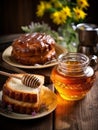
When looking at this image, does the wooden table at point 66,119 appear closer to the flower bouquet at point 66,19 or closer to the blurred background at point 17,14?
the flower bouquet at point 66,19

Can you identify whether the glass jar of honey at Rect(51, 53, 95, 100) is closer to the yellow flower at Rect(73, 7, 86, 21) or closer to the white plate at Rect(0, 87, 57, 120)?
the white plate at Rect(0, 87, 57, 120)

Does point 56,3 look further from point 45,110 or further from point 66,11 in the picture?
point 45,110

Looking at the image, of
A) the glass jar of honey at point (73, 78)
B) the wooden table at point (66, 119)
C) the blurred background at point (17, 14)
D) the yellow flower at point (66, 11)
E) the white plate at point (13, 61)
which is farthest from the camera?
the blurred background at point (17, 14)

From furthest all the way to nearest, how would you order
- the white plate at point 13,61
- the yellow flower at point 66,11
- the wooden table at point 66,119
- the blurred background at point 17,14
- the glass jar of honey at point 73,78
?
the blurred background at point 17,14 < the yellow flower at point 66,11 < the white plate at point 13,61 < the glass jar of honey at point 73,78 < the wooden table at point 66,119

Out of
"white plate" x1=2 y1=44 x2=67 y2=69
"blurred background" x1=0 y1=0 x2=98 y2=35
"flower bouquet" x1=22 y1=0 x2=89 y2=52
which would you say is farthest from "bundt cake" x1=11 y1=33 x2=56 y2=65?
"blurred background" x1=0 y1=0 x2=98 y2=35

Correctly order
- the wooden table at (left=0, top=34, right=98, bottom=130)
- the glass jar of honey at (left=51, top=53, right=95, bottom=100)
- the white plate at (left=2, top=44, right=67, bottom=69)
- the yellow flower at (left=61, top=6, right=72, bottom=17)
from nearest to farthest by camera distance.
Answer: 1. the wooden table at (left=0, top=34, right=98, bottom=130)
2. the glass jar of honey at (left=51, top=53, right=95, bottom=100)
3. the white plate at (left=2, top=44, right=67, bottom=69)
4. the yellow flower at (left=61, top=6, right=72, bottom=17)

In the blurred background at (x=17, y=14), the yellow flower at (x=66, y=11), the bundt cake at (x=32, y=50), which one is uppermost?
the yellow flower at (x=66, y=11)

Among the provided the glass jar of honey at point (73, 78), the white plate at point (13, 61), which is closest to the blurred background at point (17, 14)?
the white plate at point (13, 61)
